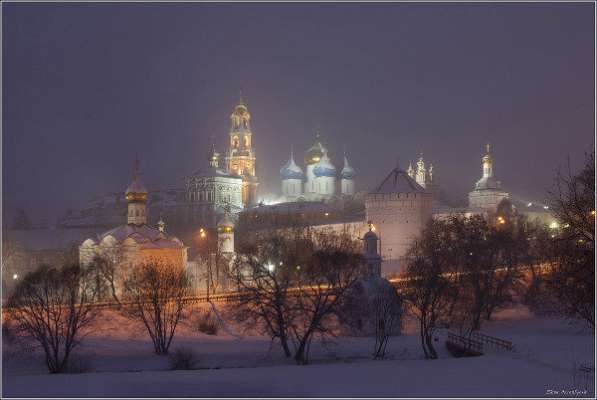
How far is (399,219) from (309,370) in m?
29.8

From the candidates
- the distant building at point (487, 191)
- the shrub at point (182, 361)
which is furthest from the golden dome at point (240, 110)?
the shrub at point (182, 361)

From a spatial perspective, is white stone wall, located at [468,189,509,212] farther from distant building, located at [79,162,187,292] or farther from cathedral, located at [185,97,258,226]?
distant building, located at [79,162,187,292]

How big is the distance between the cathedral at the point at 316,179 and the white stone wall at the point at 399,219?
87.2ft

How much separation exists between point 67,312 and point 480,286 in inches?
539

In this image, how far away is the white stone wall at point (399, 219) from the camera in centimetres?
4556

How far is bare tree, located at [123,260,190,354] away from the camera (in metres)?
21.6

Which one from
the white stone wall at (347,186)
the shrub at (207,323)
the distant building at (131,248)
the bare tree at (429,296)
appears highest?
the white stone wall at (347,186)

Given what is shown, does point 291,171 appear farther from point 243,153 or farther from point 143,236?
point 143,236

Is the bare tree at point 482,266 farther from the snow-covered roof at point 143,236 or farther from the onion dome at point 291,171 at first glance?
the onion dome at point 291,171

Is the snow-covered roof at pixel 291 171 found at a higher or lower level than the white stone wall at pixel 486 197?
higher

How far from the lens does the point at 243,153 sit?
70125mm

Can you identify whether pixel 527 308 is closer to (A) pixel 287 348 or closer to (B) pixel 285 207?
(A) pixel 287 348

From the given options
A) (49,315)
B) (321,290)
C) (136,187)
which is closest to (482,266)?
(321,290)

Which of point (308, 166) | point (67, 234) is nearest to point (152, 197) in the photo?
point (308, 166)
